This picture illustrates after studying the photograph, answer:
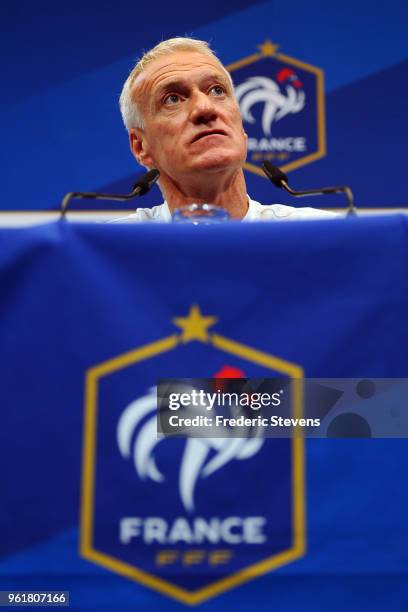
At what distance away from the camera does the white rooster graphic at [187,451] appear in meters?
0.72

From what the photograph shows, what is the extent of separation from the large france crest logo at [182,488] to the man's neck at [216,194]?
1.03 metres

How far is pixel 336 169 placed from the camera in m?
2.37

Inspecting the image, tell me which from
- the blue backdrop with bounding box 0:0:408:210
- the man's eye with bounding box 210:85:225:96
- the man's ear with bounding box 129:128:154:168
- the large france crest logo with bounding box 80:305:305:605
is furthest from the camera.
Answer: the blue backdrop with bounding box 0:0:408:210

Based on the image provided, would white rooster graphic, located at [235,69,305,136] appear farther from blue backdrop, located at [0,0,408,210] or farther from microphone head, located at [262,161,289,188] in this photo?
microphone head, located at [262,161,289,188]

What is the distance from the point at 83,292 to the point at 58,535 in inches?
9.8

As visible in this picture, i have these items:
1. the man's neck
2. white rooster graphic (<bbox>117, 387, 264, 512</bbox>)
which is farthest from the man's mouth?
white rooster graphic (<bbox>117, 387, 264, 512</bbox>)

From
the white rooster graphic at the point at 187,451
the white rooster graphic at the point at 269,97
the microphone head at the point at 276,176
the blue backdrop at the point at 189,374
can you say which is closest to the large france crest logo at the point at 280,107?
the white rooster graphic at the point at 269,97

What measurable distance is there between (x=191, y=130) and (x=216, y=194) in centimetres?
17

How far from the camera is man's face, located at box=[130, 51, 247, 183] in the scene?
1646 mm

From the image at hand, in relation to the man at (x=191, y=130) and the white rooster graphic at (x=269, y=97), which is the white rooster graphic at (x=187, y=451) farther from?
the white rooster graphic at (x=269, y=97)

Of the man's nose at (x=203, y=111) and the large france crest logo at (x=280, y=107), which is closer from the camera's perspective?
the man's nose at (x=203, y=111)

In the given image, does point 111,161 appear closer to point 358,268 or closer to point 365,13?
point 365,13

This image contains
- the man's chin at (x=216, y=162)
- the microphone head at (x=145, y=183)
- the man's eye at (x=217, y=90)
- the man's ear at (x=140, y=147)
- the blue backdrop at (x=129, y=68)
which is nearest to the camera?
the microphone head at (x=145, y=183)

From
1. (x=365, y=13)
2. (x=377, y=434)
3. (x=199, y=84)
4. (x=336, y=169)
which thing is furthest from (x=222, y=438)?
(x=365, y=13)
